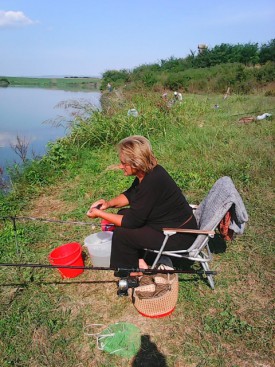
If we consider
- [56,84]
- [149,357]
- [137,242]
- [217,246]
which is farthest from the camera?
[56,84]

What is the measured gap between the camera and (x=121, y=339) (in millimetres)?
2193

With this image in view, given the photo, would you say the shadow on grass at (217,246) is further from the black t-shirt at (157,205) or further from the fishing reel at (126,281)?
the fishing reel at (126,281)

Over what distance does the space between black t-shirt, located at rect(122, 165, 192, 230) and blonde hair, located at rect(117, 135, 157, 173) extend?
7cm

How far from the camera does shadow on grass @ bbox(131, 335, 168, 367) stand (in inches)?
79.5

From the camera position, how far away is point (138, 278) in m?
2.53

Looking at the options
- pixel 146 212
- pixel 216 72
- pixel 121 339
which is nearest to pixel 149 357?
pixel 121 339

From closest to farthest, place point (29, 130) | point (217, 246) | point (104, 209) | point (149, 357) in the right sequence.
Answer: point (149, 357)
point (104, 209)
point (217, 246)
point (29, 130)

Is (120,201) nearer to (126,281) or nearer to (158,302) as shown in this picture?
(126,281)

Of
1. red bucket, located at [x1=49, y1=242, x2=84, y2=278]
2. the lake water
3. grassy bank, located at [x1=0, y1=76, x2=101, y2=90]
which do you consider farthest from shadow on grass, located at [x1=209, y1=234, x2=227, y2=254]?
grassy bank, located at [x1=0, y1=76, x2=101, y2=90]

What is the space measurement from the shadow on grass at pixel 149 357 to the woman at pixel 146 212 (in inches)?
25.4

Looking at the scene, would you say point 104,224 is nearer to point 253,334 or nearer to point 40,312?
point 40,312

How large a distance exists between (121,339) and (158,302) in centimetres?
40

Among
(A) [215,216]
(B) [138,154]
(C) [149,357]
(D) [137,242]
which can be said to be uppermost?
(B) [138,154]

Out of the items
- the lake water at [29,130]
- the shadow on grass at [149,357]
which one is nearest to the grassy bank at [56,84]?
the lake water at [29,130]
